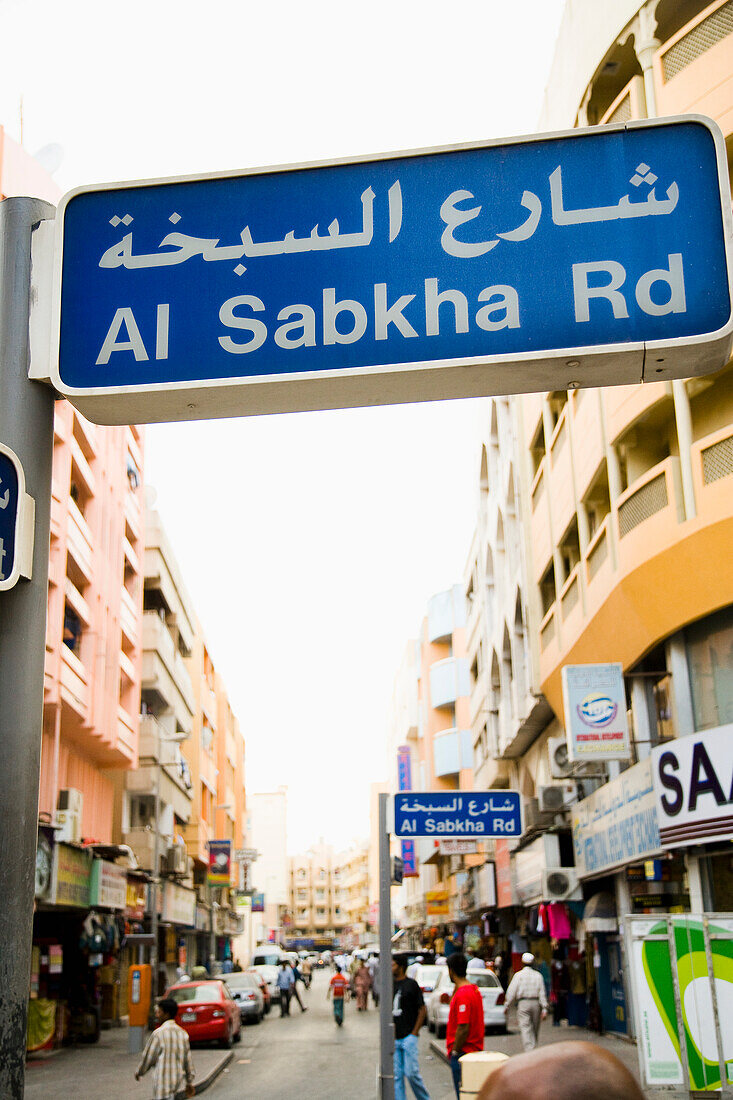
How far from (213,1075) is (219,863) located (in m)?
36.8

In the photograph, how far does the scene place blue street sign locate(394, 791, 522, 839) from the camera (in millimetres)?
11547

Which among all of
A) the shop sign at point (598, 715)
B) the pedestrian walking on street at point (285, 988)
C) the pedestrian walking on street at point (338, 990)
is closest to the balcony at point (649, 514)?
the shop sign at point (598, 715)

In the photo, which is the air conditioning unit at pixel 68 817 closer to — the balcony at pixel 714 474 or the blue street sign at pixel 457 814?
the blue street sign at pixel 457 814

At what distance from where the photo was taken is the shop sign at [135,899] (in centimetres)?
3285

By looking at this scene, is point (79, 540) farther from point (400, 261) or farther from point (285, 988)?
point (400, 261)

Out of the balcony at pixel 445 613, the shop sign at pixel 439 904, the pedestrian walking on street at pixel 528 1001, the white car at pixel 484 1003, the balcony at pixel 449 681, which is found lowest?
the white car at pixel 484 1003

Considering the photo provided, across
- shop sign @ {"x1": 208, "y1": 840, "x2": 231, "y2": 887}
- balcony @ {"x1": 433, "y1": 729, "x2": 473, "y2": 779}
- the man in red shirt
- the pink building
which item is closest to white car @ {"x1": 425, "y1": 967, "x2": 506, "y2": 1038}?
the pink building

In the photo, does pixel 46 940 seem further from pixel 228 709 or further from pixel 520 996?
pixel 228 709

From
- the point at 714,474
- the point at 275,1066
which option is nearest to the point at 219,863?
the point at 275,1066

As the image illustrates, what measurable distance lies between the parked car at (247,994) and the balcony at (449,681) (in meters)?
29.9

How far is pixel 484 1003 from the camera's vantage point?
25.5 meters

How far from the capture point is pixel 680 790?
664 inches

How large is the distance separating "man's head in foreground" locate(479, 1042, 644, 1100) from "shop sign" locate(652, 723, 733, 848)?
1491 centimetres

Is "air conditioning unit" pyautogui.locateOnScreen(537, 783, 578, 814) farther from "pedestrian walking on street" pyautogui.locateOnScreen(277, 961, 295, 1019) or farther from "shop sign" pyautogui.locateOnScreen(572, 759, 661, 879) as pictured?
"pedestrian walking on street" pyautogui.locateOnScreen(277, 961, 295, 1019)
